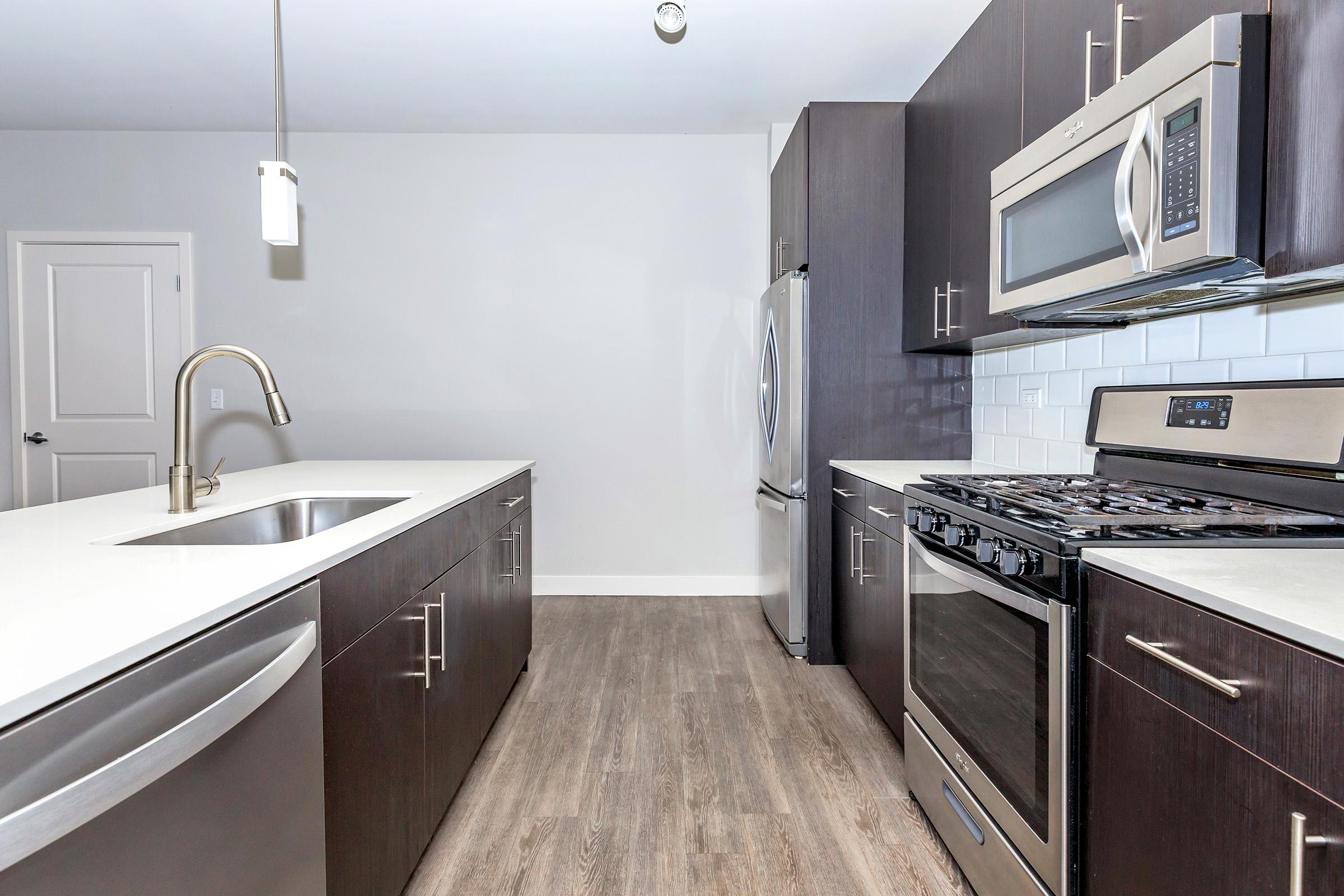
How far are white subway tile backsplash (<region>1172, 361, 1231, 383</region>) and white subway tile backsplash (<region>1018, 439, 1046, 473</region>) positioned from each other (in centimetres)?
64

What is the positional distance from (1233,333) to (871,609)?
51.3 inches

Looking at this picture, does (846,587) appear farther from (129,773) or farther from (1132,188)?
(129,773)

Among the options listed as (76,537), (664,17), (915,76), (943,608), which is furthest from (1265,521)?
(915,76)

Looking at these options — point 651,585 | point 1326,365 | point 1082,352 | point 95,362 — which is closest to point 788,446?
point 1082,352

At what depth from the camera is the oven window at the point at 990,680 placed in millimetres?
1237

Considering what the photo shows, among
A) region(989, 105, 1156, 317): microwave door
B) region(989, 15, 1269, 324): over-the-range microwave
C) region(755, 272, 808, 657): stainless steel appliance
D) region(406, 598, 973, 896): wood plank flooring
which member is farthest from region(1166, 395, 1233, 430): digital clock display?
region(755, 272, 808, 657): stainless steel appliance

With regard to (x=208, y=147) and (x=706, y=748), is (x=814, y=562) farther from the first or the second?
(x=208, y=147)

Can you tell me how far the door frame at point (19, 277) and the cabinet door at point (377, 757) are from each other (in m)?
3.49

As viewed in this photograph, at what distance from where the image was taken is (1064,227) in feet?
5.43

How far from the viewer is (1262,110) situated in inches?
47.6

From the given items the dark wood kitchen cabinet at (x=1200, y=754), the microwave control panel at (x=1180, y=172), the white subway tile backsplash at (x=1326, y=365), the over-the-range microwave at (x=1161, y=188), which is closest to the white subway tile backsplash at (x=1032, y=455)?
the over-the-range microwave at (x=1161, y=188)

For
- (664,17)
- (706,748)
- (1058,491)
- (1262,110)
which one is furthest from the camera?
(664,17)

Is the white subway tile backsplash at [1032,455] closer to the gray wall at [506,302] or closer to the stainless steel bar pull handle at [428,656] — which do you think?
the gray wall at [506,302]

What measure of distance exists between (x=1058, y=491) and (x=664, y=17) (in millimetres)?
2125
